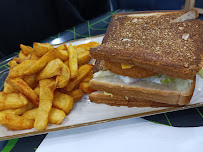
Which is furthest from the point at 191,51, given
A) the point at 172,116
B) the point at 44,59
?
the point at 44,59

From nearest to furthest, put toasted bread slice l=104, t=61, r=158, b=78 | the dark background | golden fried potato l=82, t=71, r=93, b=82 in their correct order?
1. toasted bread slice l=104, t=61, r=158, b=78
2. golden fried potato l=82, t=71, r=93, b=82
3. the dark background

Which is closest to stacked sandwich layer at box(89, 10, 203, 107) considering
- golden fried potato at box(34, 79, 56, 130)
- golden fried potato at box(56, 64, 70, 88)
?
golden fried potato at box(56, 64, 70, 88)

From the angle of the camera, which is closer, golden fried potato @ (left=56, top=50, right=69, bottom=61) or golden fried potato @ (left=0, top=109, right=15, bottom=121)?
golden fried potato @ (left=0, top=109, right=15, bottom=121)

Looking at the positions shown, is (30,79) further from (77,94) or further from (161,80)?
(161,80)

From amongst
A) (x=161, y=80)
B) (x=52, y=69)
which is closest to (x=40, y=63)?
(x=52, y=69)

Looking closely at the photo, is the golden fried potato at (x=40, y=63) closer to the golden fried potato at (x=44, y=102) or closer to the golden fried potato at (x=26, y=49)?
the golden fried potato at (x=44, y=102)

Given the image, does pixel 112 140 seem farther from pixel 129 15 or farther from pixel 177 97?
pixel 129 15

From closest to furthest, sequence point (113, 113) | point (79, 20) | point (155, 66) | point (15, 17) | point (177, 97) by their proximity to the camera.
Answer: point (155, 66) < point (177, 97) < point (113, 113) < point (15, 17) < point (79, 20)

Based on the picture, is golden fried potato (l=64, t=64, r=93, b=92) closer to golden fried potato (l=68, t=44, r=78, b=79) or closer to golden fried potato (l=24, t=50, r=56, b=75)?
golden fried potato (l=68, t=44, r=78, b=79)
